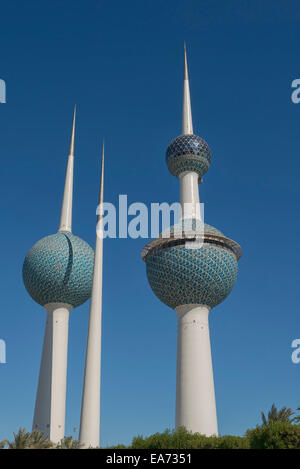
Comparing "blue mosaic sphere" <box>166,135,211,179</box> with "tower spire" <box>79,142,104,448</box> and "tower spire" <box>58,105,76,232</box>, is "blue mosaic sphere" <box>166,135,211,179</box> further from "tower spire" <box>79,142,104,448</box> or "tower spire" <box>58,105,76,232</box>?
"tower spire" <box>79,142,104,448</box>

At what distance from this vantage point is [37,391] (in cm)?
7306

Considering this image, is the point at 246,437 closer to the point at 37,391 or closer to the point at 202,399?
the point at 202,399

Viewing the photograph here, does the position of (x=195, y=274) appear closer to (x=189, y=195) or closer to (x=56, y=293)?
(x=189, y=195)

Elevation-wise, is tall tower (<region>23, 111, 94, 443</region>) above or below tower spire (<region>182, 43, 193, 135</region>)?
below

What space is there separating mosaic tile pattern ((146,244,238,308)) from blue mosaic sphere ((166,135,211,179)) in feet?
50.5

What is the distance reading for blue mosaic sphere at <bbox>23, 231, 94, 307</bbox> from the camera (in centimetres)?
7450

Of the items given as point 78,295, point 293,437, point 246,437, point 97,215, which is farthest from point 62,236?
point 293,437

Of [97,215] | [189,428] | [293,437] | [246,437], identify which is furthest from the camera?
[189,428]

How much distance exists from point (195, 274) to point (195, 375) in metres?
12.5

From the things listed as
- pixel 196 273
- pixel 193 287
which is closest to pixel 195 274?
pixel 196 273

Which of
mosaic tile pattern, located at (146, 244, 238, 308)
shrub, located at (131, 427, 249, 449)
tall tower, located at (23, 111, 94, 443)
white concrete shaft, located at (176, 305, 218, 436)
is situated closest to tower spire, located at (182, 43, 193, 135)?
mosaic tile pattern, located at (146, 244, 238, 308)

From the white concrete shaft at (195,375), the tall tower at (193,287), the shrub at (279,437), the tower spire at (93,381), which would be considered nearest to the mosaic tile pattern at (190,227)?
the tall tower at (193,287)

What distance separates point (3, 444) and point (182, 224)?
140 feet

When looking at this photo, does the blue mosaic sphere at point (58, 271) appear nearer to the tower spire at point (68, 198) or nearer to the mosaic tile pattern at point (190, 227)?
the tower spire at point (68, 198)
